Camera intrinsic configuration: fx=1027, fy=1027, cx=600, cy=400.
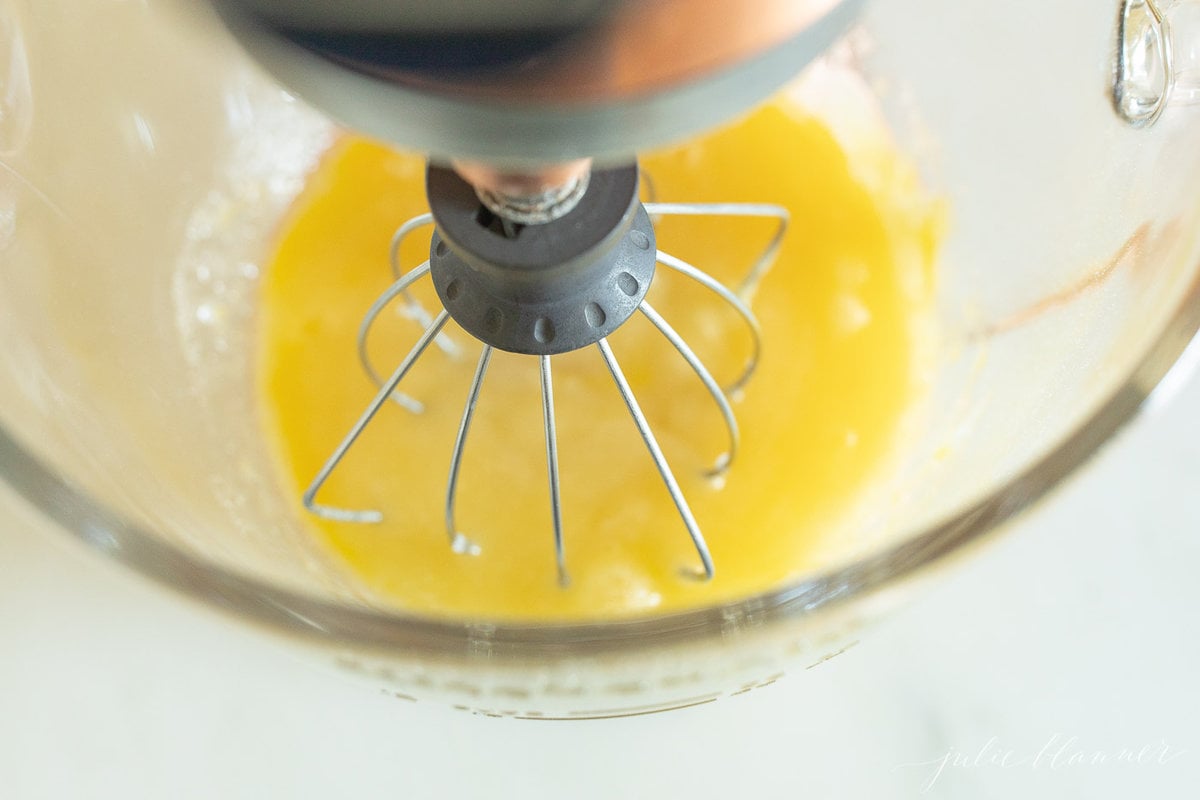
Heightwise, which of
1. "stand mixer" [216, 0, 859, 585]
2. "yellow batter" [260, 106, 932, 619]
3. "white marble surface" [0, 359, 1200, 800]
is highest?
"yellow batter" [260, 106, 932, 619]

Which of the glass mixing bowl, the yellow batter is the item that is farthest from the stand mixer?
the yellow batter

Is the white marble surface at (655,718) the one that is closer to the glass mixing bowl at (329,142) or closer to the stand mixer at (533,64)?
the glass mixing bowl at (329,142)

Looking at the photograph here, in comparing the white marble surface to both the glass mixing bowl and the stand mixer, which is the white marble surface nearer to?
the glass mixing bowl

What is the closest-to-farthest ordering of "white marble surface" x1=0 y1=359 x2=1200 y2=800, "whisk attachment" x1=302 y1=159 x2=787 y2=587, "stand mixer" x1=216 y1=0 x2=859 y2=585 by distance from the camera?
1. "stand mixer" x1=216 y1=0 x2=859 y2=585
2. "whisk attachment" x1=302 y1=159 x2=787 y2=587
3. "white marble surface" x1=0 y1=359 x2=1200 y2=800

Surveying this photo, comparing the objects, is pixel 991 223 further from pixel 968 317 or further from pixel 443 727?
pixel 443 727

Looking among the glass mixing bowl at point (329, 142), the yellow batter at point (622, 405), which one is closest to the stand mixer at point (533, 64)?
the glass mixing bowl at point (329, 142)

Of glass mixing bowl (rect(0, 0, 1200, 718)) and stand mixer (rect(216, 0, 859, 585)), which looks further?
glass mixing bowl (rect(0, 0, 1200, 718))

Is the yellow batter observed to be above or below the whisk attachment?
above
